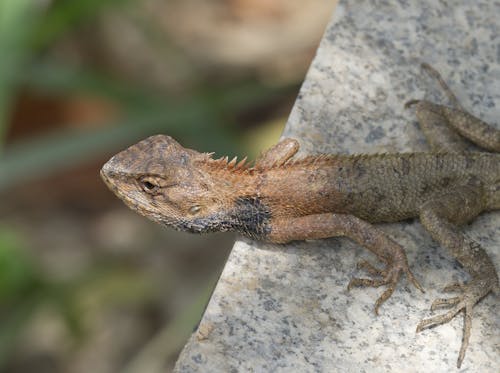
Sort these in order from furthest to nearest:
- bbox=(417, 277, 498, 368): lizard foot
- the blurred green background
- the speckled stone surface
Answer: the blurred green background, bbox=(417, 277, 498, 368): lizard foot, the speckled stone surface

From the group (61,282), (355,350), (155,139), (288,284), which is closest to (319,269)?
(288,284)

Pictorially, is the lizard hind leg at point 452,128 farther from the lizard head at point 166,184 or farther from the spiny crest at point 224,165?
the lizard head at point 166,184

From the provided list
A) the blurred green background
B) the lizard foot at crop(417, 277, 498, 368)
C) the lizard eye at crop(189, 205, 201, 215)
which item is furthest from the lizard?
the blurred green background

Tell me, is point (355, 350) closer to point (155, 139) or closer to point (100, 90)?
point (155, 139)

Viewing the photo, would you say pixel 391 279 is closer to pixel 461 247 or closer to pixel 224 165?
pixel 461 247

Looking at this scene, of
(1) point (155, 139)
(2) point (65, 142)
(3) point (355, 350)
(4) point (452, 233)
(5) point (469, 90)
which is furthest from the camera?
(2) point (65, 142)

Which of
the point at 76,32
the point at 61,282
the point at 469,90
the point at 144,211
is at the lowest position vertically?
the point at 61,282

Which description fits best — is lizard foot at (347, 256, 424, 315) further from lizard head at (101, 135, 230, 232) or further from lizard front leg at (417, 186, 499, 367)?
lizard head at (101, 135, 230, 232)
